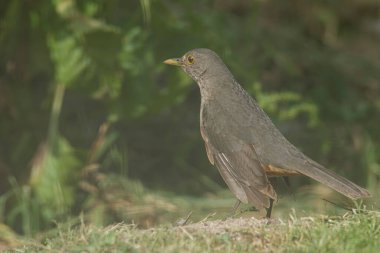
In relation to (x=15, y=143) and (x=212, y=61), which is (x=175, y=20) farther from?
(x=15, y=143)

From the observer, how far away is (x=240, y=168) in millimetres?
6605

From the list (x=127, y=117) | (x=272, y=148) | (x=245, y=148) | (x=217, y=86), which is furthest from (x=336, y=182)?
(x=127, y=117)

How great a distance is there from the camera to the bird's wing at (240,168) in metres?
6.32

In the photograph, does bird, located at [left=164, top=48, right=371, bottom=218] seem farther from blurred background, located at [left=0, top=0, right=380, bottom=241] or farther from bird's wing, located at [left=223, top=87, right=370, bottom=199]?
blurred background, located at [left=0, top=0, right=380, bottom=241]

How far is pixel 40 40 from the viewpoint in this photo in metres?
8.81

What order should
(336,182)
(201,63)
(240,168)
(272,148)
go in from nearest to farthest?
1. (336,182)
2. (240,168)
3. (272,148)
4. (201,63)

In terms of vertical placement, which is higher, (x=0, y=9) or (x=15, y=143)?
(x=0, y=9)

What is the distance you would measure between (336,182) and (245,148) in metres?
0.80

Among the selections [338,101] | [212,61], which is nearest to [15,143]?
[212,61]

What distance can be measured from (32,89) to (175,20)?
1.94m

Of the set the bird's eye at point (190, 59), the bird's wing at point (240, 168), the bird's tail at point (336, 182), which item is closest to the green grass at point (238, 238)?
the bird's tail at point (336, 182)

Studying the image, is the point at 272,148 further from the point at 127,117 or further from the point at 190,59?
the point at 127,117

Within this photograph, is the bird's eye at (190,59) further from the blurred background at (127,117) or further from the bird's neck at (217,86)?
the blurred background at (127,117)

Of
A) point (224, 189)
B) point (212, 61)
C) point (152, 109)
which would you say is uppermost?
point (212, 61)
